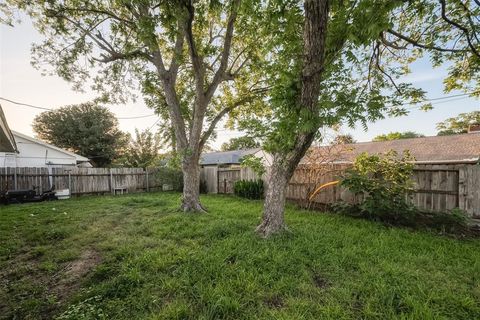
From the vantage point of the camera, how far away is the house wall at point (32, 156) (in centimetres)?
1205

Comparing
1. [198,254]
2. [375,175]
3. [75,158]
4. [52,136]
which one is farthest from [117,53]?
[52,136]

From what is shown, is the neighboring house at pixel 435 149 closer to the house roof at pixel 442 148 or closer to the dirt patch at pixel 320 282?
the house roof at pixel 442 148

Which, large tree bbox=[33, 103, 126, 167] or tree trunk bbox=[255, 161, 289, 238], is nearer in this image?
tree trunk bbox=[255, 161, 289, 238]

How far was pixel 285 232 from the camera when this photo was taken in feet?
12.5

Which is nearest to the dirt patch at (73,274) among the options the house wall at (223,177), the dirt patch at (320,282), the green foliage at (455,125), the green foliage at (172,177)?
the dirt patch at (320,282)

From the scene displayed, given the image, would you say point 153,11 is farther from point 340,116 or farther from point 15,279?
point 15,279

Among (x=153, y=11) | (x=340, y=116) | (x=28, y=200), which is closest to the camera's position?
(x=340, y=116)

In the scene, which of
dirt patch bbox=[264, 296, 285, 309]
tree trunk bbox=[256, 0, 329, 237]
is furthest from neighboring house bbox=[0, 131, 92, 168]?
dirt patch bbox=[264, 296, 285, 309]

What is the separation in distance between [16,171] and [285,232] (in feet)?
37.7

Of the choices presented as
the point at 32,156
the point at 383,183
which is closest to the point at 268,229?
the point at 383,183

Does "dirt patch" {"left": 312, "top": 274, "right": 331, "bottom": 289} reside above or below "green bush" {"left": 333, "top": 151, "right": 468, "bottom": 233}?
below

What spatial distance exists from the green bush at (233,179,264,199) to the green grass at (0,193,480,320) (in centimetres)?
406

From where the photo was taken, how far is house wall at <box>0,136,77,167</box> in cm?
1205

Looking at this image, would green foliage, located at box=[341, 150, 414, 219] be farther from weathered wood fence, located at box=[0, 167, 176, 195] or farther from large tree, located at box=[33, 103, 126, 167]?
large tree, located at box=[33, 103, 126, 167]
